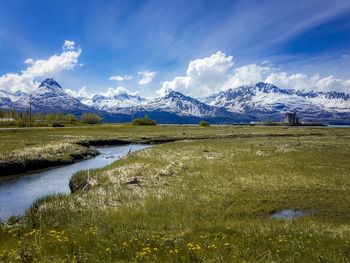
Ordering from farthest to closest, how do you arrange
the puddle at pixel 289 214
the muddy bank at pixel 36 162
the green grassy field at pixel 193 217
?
the muddy bank at pixel 36 162 → the puddle at pixel 289 214 → the green grassy field at pixel 193 217

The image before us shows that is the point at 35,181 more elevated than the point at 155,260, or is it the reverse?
the point at 155,260

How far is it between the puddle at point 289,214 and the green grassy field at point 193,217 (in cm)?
47

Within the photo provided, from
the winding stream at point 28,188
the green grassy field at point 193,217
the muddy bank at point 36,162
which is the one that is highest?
the green grassy field at point 193,217

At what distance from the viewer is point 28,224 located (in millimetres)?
17578

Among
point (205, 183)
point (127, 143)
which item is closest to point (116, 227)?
point (205, 183)

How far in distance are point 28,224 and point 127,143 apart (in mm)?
72149

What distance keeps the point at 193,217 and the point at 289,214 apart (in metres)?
7.16

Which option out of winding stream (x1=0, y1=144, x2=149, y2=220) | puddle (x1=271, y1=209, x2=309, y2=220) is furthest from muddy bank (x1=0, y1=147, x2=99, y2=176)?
puddle (x1=271, y1=209, x2=309, y2=220)

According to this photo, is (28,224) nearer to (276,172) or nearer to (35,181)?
(35,181)

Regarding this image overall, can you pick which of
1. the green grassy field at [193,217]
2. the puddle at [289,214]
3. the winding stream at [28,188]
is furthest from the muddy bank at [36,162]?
the puddle at [289,214]

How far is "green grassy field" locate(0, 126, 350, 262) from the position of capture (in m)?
12.4

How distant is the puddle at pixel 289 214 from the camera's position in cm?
2103

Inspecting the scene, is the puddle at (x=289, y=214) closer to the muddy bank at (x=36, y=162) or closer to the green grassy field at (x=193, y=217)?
the green grassy field at (x=193, y=217)

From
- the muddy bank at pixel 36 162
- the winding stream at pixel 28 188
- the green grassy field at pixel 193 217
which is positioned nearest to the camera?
the green grassy field at pixel 193 217
